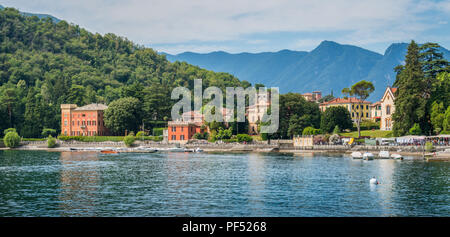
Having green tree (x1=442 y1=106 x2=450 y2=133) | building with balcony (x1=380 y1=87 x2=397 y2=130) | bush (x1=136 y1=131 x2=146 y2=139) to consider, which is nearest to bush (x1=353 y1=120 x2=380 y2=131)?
building with balcony (x1=380 y1=87 x2=397 y2=130)

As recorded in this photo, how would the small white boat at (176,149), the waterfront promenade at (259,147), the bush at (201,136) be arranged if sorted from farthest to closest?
the bush at (201,136), the small white boat at (176,149), the waterfront promenade at (259,147)

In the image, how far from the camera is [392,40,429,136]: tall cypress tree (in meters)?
71.1

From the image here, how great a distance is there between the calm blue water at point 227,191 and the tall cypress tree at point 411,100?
21.7m

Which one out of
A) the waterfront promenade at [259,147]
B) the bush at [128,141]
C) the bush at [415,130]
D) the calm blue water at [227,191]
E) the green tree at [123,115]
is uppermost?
the green tree at [123,115]

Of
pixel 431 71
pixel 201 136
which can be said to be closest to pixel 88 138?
pixel 201 136

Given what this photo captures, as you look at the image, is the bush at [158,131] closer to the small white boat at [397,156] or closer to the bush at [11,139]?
the bush at [11,139]

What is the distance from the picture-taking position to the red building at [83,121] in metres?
108

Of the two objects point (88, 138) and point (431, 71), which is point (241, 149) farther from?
point (431, 71)

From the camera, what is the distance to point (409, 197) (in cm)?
3034

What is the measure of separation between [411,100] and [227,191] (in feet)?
153

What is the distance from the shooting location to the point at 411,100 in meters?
70.9

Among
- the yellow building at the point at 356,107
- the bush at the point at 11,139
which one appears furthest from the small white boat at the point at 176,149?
the yellow building at the point at 356,107

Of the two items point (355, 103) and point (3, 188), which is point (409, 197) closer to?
point (3, 188)
